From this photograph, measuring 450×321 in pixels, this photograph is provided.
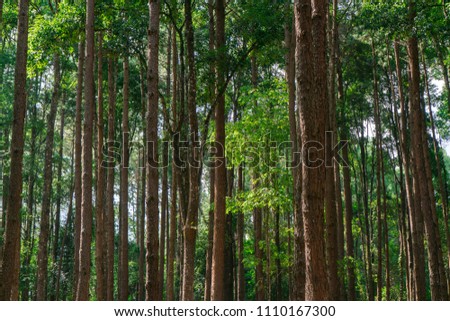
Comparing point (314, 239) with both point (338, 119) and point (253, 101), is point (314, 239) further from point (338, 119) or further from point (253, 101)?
point (338, 119)

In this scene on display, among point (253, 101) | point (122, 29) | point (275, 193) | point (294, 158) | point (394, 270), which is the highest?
point (122, 29)

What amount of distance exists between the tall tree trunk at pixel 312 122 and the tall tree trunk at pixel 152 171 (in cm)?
287

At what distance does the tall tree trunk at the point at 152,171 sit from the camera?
27.2 ft

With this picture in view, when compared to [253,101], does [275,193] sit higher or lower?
lower

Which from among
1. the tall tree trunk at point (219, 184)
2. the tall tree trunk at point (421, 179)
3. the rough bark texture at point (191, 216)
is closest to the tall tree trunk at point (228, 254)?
the tall tree trunk at point (219, 184)

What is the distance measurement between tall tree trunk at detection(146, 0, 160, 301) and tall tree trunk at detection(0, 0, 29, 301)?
2041mm

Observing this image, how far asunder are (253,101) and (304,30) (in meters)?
7.68

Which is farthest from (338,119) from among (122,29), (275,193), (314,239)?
(314,239)

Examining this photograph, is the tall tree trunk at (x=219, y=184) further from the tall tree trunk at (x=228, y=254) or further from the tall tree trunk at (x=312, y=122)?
the tall tree trunk at (x=228, y=254)

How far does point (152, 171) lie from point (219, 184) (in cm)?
390

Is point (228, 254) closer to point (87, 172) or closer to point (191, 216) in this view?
point (191, 216)

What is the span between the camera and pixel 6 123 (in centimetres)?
2317

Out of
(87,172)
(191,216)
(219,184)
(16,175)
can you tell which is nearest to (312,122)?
(191,216)

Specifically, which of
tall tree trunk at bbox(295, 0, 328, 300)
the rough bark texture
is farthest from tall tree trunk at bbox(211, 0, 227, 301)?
tall tree trunk at bbox(295, 0, 328, 300)
